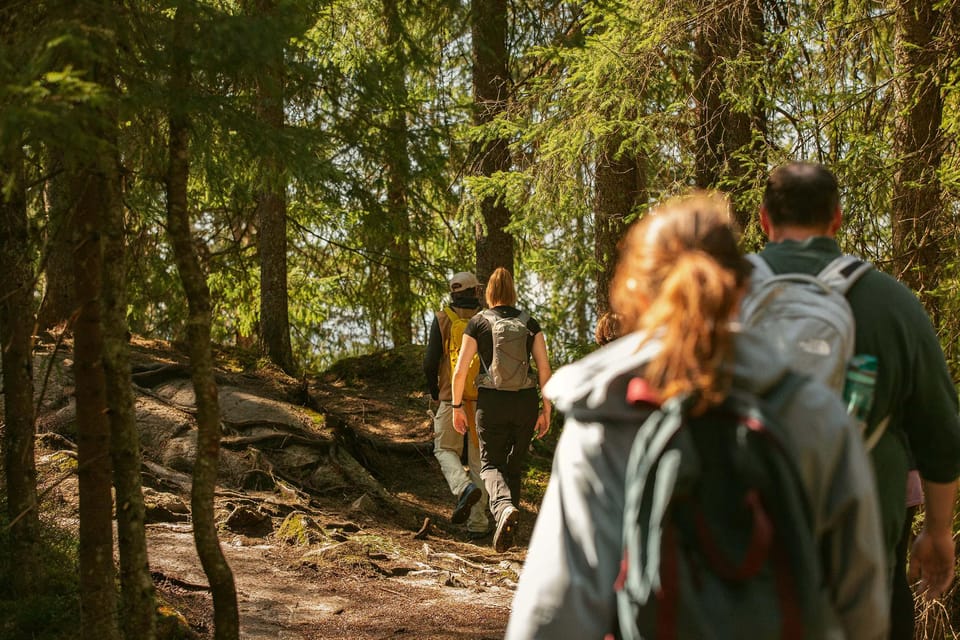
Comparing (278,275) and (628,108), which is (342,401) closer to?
(278,275)

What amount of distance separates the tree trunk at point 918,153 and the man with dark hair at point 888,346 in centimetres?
350

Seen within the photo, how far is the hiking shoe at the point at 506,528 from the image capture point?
8094 mm

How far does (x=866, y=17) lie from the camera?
729 centimetres

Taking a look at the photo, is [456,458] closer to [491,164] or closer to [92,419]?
[491,164]

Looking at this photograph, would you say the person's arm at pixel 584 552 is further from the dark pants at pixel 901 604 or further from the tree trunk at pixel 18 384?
the tree trunk at pixel 18 384

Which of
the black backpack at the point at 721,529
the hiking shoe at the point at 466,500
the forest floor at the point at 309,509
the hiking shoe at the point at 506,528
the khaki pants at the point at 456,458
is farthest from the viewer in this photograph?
the khaki pants at the point at 456,458

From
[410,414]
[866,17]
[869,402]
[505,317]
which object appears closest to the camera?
[869,402]

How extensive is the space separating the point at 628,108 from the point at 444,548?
173 inches

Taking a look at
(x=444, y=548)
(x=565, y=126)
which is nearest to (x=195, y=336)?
(x=444, y=548)

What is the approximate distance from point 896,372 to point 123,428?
10.9ft

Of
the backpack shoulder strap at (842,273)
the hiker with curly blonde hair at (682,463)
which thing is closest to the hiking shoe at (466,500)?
the backpack shoulder strap at (842,273)

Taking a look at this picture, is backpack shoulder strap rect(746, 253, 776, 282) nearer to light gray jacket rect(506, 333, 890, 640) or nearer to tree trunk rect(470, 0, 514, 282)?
light gray jacket rect(506, 333, 890, 640)

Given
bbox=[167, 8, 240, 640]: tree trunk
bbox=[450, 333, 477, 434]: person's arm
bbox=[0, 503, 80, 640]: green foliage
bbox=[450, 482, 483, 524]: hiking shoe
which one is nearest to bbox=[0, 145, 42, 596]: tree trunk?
bbox=[0, 503, 80, 640]: green foliage

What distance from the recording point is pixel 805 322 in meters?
2.37
